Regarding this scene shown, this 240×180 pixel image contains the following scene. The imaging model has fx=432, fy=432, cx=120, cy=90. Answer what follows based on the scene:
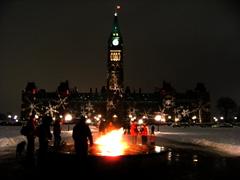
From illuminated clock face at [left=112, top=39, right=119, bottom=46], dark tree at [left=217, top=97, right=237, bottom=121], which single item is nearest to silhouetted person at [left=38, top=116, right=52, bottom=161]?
illuminated clock face at [left=112, top=39, right=119, bottom=46]

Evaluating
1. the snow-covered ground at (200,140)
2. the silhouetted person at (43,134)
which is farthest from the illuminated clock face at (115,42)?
the silhouetted person at (43,134)

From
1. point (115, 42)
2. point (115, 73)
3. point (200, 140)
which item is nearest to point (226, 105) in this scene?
point (115, 73)

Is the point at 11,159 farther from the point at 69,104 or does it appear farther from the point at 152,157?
the point at 69,104

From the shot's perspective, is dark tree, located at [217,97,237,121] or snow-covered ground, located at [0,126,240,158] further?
dark tree, located at [217,97,237,121]

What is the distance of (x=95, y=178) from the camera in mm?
12172

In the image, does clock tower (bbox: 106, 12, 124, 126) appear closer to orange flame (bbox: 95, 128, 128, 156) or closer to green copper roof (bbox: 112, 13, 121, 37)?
green copper roof (bbox: 112, 13, 121, 37)

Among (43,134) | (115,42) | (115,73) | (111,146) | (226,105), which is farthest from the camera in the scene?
(115,42)

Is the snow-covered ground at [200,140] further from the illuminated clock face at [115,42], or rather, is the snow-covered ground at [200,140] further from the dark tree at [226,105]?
the illuminated clock face at [115,42]

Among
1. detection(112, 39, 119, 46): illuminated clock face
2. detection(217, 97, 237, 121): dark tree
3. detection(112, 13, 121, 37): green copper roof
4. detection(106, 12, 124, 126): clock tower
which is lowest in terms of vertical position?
detection(217, 97, 237, 121): dark tree

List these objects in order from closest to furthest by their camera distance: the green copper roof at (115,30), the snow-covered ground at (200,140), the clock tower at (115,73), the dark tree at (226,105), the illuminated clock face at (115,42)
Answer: the snow-covered ground at (200,140) → the clock tower at (115,73) → the dark tree at (226,105) → the illuminated clock face at (115,42) → the green copper roof at (115,30)

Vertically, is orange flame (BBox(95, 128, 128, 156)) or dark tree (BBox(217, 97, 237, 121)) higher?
dark tree (BBox(217, 97, 237, 121))

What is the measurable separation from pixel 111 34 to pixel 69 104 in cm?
3811

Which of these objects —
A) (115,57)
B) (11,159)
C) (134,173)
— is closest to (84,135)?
(134,173)

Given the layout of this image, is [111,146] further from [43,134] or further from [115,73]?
[115,73]
